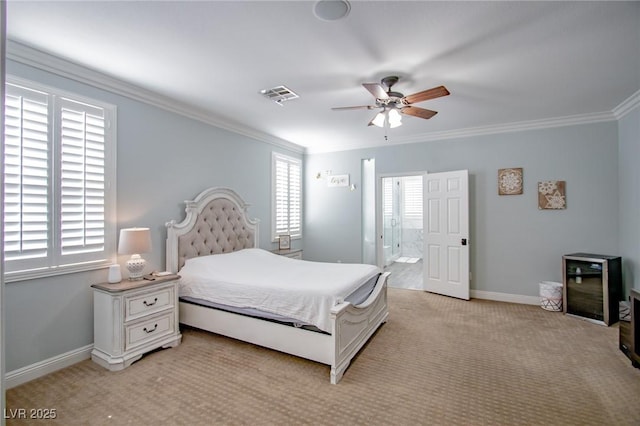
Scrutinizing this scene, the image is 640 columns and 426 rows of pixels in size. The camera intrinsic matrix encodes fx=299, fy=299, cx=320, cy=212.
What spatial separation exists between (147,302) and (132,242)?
0.57 meters

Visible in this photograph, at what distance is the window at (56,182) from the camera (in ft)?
7.59

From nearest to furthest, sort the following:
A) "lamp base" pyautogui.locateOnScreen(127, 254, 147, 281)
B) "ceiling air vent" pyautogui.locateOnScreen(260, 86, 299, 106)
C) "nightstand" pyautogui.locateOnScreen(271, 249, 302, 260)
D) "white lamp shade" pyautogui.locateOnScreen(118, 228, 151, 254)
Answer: "white lamp shade" pyautogui.locateOnScreen(118, 228, 151, 254) → "lamp base" pyautogui.locateOnScreen(127, 254, 147, 281) → "ceiling air vent" pyautogui.locateOnScreen(260, 86, 299, 106) → "nightstand" pyautogui.locateOnScreen(271, 249, 302, 260)

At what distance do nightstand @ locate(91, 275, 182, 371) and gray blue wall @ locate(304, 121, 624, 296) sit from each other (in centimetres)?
369

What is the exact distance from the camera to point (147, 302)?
276 centimetres

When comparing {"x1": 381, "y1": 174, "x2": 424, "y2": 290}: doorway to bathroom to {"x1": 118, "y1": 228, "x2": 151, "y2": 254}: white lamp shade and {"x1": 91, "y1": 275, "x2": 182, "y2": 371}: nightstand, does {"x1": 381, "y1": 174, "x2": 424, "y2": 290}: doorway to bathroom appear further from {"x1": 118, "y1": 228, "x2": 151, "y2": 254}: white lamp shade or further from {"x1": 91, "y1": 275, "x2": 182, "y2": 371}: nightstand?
{"x1": 118, "y1": 228, "x2": 151, "y2": 254}: white lamp shade

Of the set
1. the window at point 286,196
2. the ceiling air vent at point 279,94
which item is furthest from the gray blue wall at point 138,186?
the ceiling air vent at point 279,94

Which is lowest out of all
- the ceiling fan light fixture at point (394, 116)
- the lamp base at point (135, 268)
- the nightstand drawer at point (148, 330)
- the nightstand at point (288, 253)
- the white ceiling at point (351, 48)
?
the nightstand drawer at point (148, 330)

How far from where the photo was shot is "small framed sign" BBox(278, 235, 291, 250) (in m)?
5.16

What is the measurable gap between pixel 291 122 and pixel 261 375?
10.5ft

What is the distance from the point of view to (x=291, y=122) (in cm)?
427

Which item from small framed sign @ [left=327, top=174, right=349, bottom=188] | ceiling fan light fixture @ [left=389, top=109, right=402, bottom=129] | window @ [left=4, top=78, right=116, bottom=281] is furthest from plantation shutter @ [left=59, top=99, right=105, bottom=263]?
small framed sign @ [left=327, top=174, right=349, bottom=188]

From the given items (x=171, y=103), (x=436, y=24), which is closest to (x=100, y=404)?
(x=171, y=103)

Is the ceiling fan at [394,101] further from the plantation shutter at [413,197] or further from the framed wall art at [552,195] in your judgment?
the plantation shutter at [413,197]

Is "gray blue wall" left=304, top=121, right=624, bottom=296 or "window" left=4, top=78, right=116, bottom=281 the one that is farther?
"gray blue wall" left=304, top=121, right=624, bottom=296
